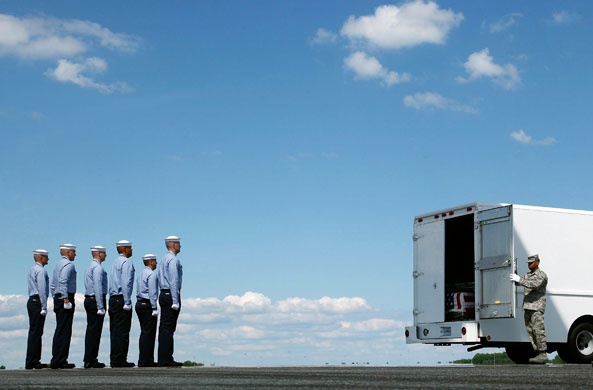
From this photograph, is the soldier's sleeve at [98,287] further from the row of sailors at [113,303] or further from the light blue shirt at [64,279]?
the light blue shirt at [64,279]

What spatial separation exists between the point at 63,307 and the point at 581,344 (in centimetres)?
1023

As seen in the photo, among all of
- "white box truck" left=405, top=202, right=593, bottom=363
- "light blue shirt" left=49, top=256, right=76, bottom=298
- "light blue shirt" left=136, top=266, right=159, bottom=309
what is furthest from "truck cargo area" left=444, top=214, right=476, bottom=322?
"light blue shirt" left=49, top=256, right=76, bottom=298

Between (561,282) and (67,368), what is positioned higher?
(561,282)

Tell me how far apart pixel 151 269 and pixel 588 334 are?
8.86 m

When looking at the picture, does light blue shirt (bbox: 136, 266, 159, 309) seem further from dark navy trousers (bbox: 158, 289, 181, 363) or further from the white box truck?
the white box truck

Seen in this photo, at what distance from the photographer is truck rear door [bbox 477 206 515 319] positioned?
51.3 ft

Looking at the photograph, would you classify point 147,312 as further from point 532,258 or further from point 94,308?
point 532,258

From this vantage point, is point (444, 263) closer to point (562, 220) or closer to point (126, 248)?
point (562, 220)

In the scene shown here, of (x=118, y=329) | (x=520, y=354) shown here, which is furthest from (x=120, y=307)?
(x=520, y=354)

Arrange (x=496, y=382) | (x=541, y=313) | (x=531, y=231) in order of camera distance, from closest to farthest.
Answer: (x=496, y=382) → (x=541, y=313) → (x=531, y=231)

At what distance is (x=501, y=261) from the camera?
15.7m

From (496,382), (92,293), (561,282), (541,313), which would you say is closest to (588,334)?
(561,282)

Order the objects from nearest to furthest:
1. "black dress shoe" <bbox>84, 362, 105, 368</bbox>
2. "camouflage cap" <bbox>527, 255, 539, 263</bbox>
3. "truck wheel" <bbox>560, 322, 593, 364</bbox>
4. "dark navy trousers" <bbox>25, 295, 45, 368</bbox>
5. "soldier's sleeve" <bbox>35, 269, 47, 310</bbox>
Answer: "camouflage cap" <bbox>527, 255, 539, 263</bbox>, "black dress shoe" <bbox>84, 362, 105, 368</bbox>, "soldier's sleeve" <bbox>35, 269, 47, 310</bbox>, "dark navy trousers" <bbox>25, 295, 45, 368</bbox>, "truck wheel" <bbox>560, 322, 593, 364</bbox>

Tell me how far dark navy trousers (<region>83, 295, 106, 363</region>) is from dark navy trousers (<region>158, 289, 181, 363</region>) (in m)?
1.26
